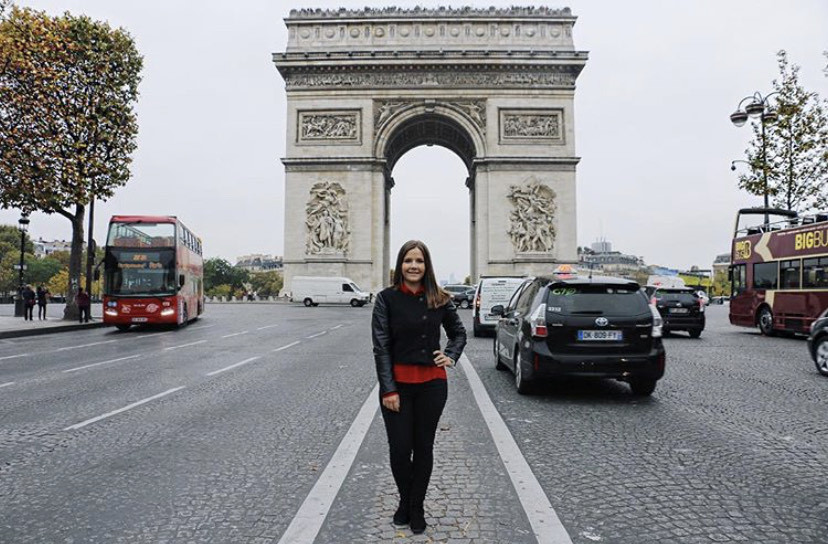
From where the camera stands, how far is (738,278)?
822 inches

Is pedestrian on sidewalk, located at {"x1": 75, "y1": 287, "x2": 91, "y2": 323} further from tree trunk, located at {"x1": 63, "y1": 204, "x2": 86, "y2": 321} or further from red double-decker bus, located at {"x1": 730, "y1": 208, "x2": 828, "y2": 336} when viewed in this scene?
red double-decker bus, located at {"x1": 730, "y1": 208, "x2": 828, "y2": 336}

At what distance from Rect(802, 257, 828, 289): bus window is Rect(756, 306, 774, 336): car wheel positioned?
7.41ft

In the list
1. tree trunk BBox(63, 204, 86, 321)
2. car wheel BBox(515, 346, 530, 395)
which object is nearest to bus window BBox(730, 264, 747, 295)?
car wheel BBox(515, 346, 530, 395)

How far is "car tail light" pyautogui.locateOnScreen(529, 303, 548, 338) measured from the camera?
730 centimetres

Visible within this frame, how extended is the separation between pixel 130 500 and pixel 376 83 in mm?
40696

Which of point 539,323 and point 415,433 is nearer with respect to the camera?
point 415,433

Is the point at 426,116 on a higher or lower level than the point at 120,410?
higher

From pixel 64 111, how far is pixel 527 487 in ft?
74.5

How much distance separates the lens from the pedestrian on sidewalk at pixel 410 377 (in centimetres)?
342

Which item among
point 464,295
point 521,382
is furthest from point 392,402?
point 464,295

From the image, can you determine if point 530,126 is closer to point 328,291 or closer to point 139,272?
point 328,291

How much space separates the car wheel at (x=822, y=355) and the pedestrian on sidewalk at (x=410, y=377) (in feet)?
29.2

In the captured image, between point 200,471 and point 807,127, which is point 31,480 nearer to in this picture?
point 200,471

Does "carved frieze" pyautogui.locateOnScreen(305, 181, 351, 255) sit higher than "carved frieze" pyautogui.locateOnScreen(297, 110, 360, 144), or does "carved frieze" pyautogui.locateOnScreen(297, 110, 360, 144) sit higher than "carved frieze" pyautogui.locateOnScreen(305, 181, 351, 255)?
"carved frieze" pyautogui.locateOnScreen(297, 110, 360, 144)
